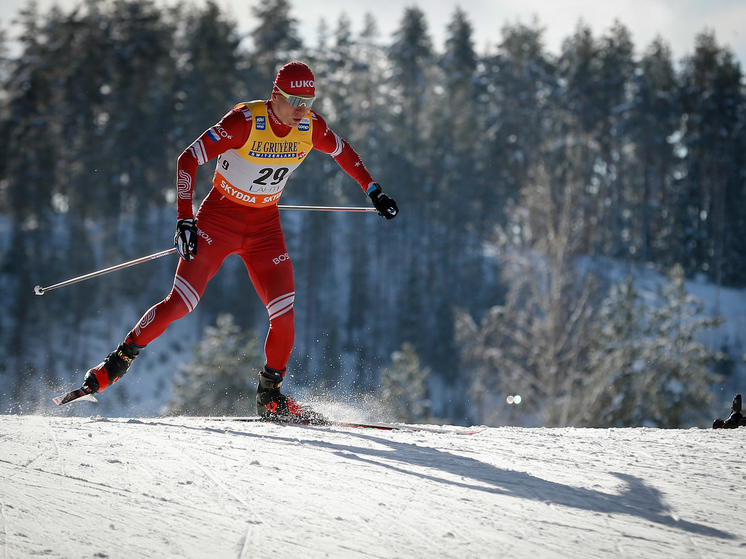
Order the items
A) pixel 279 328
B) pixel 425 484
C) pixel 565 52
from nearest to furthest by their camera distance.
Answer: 1. pixel 425 484
2. pixel 279 328
3. pixel 565 52

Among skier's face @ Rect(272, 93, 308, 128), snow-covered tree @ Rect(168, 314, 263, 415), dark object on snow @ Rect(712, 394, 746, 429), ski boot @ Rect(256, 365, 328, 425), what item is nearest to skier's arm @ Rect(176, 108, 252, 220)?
skier's face @ Rect(272, 93, 308, 128)

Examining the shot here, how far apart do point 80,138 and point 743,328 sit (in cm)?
3265

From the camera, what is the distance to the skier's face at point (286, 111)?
13.5 ft

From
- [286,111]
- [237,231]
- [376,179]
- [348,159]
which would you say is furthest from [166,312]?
[376,179]

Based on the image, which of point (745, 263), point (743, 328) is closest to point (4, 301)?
point (743, 328)

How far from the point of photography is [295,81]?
4059mm

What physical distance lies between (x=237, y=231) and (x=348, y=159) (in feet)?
3.35

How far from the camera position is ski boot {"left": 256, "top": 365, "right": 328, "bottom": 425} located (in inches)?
177

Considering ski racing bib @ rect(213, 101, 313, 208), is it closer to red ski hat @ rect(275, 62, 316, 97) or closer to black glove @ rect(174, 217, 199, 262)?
red ski hat @ rect(275, 62, 316, 97)

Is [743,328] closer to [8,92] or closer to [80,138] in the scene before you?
[80,138]

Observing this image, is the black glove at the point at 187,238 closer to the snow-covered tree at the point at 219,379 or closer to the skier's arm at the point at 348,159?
the skier's arm at the point at 348,159

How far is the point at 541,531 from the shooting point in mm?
2205

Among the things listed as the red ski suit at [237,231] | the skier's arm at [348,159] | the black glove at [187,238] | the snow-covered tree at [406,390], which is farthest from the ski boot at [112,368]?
the snow-covered tree at [406,390]

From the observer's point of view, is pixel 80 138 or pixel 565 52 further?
pixel 565 52
